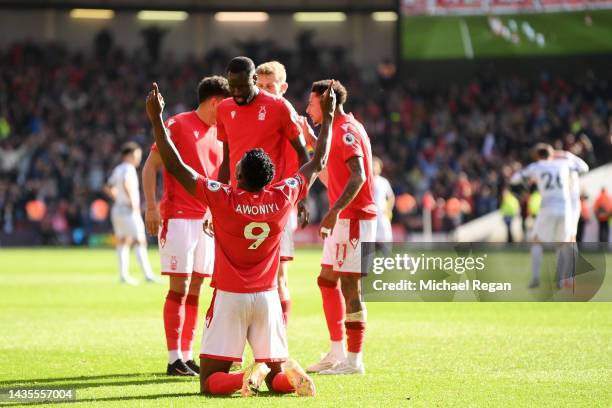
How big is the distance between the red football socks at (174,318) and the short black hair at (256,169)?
225cm

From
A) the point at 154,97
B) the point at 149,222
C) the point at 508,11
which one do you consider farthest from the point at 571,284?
the point at 508,11

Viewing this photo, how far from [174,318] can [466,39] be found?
28.3 m

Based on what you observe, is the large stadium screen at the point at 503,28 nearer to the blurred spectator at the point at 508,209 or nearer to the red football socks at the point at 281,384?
the blurred spectator at the point at 508,209

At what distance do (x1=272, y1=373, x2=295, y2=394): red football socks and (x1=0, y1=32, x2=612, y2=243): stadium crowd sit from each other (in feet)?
92.5

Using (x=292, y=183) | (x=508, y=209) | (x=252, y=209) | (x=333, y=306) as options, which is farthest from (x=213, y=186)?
(x=508, y=209)

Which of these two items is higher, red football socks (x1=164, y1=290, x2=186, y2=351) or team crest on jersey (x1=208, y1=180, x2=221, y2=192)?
team crest on jersey (x1=208, y1=180, x2=221, y2=192)

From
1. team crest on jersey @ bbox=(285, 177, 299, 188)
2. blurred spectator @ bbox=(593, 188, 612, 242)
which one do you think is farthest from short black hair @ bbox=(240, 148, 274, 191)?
blurred spectator @ bbox=(593, 188, 612, 242)

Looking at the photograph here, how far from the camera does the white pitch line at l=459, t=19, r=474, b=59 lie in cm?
3622

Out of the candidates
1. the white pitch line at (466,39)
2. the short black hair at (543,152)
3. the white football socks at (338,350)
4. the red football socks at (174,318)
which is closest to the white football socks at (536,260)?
the short black hair at (543,152)

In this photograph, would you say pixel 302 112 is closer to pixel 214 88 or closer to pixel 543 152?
pixel 543 152

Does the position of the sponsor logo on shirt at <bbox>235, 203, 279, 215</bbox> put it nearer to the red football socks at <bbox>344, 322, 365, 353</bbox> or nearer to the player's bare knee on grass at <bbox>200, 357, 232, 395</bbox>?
the player's bare knee on grass at <bbox>200, 357, 232, 395</bbox>

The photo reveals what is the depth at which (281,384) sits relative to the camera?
8156mm

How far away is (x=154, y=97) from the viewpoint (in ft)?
25.0

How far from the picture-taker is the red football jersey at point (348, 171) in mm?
9742
